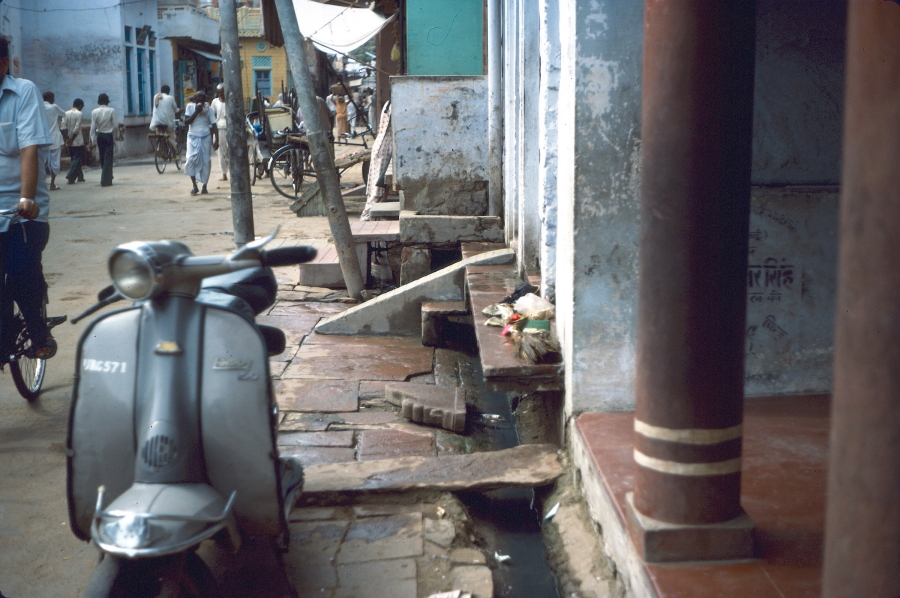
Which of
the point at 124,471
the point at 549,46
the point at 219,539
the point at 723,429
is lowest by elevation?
the point at 219,539

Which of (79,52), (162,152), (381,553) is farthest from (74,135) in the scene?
(381,553)

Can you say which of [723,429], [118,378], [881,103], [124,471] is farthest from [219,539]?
[881,103]

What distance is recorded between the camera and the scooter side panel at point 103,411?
2.32 metres

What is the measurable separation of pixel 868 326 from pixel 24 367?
440 centimetres

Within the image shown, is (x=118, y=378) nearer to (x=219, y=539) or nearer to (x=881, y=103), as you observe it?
(x=219, y=539)

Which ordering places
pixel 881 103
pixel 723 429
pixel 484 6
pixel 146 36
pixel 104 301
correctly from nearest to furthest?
pixel 881 103 → pixel 723 429 → pixel 104 301 → pixel 484 6 → pixel 146 36

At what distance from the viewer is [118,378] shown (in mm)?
2324

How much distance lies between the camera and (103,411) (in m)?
2.33

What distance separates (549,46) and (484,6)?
448 cm

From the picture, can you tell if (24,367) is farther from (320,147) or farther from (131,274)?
(320,147)

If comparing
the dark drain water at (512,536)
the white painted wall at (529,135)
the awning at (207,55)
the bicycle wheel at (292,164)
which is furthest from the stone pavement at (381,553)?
the awning at (207,55)

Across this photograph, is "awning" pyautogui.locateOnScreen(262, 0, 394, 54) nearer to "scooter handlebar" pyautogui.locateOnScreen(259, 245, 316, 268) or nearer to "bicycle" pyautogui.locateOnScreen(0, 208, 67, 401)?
"bicycle" pyautogui.locateOnScreen(0, 208, 67, 401)

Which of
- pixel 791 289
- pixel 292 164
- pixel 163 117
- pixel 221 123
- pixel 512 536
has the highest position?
pixel 163 117

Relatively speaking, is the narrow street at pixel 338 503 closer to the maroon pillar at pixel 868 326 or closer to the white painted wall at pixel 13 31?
the maroon pillar at pixel 868 326
